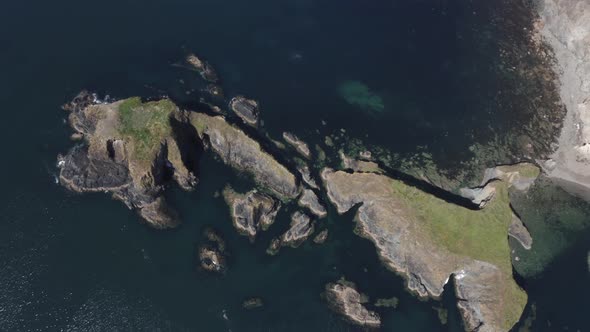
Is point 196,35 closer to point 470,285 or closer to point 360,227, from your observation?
point 360,227

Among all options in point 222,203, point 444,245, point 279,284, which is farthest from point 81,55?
point 444,245

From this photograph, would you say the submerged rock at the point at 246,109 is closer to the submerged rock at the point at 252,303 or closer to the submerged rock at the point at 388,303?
the submerged rock at the point at 252,303

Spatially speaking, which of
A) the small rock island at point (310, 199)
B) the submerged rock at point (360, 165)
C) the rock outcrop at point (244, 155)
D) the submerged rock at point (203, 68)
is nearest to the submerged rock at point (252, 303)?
the small rock island at point (310, 199)

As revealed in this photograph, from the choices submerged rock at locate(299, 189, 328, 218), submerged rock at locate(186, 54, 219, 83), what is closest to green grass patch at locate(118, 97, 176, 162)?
submerged rock at locate(186, 54, 219, 83)

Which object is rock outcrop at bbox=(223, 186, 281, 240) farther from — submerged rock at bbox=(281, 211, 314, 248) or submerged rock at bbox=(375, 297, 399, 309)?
submerged rock at bbox=(375, 297, 399, 309)

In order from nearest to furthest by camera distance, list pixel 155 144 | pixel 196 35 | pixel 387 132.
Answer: pixel 155 144, pixel 387 132, pixel 196 35
